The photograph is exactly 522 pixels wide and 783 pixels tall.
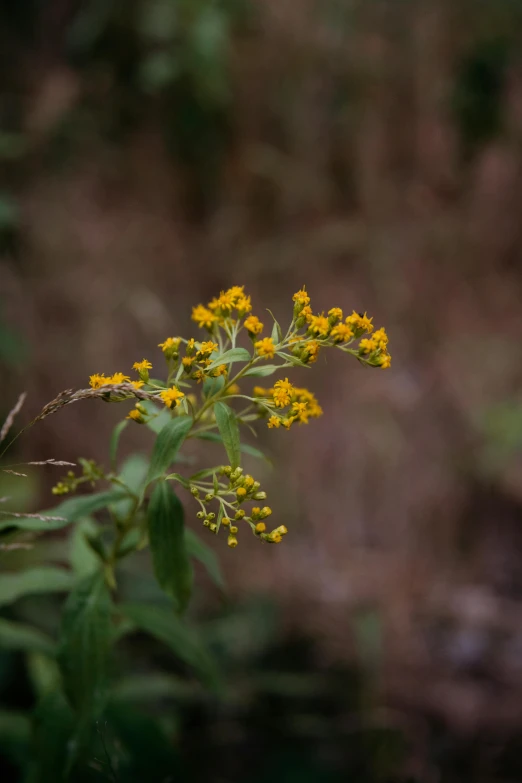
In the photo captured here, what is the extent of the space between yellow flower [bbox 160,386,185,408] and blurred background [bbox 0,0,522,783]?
77.8 inches

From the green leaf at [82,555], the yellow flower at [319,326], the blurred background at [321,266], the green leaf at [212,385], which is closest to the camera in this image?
the yellow flower at [319,326]

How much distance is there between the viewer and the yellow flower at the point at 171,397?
4.40 feet

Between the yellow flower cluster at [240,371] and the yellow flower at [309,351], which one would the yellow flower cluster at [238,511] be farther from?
the yellow flower at [309,351]

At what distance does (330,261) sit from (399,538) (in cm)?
193

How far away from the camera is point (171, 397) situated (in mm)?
1348

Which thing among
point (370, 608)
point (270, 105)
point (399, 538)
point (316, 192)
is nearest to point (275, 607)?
point (370, 608)

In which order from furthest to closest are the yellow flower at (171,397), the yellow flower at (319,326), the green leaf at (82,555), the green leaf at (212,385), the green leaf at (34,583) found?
the green leaf at (82,555) → the green leaf at (34,583) → the green leaf at (212,385) → the yellow flower at (319,326) → the yellow flower at (171,397)

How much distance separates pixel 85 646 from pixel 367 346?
99cm

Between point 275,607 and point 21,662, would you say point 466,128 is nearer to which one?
point 275,607

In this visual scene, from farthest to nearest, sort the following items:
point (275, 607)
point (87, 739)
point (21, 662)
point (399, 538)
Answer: point (399, 538) < point (275, 607) < point (21, 662) < point (87, 739)

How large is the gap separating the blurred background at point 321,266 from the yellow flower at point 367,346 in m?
1.97

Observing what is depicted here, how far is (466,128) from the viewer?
462cm

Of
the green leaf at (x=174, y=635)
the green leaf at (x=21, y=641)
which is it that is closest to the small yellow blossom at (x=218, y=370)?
the green leaf at (x=174, y=635)

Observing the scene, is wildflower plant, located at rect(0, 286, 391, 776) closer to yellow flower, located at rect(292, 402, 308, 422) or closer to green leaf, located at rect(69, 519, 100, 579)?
yellow flower, located at rect(292, 402, 308, 422)
